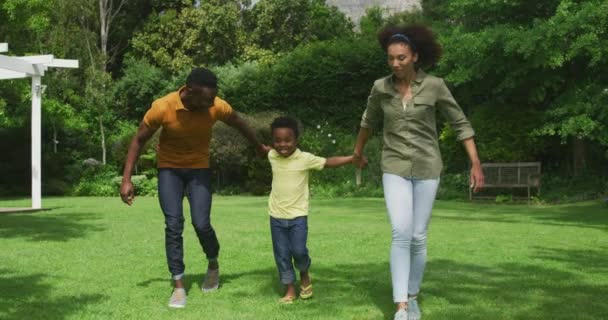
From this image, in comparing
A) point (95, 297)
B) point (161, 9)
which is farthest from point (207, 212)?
point (161, 9)

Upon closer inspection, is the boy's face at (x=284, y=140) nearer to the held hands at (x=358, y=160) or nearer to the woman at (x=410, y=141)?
the held hands at (x=358, y=160)

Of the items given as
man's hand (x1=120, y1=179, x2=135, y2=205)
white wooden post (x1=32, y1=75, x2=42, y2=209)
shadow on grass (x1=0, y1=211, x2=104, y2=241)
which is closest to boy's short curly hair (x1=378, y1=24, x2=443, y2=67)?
man's hand (x1=120, y1=179, x2=135, y2=205)

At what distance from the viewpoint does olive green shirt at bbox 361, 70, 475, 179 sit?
4449 millimetres

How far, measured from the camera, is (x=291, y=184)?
519 centimetres

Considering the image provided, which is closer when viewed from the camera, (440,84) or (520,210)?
(440,84)

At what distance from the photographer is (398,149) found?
4.48 m

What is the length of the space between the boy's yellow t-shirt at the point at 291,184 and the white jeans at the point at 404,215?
88 centimetres

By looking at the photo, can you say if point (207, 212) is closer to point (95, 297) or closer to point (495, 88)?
point (95, 297)

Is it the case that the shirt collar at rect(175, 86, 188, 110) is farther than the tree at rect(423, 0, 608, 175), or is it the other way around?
the tree at rect(423, 0, 608, 175)

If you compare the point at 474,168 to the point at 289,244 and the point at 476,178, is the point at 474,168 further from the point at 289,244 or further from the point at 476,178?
the point at 289,244

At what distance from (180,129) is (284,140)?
790 millimetres

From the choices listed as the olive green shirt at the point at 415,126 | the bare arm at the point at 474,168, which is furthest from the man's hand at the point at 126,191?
the bare arm at the point at 474,168

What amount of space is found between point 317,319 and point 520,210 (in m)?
12.3

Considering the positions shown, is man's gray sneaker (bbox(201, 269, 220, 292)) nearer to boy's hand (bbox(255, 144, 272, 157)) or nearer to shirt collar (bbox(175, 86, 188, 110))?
boy's hand (bbox(255, 144, 272, 157))
